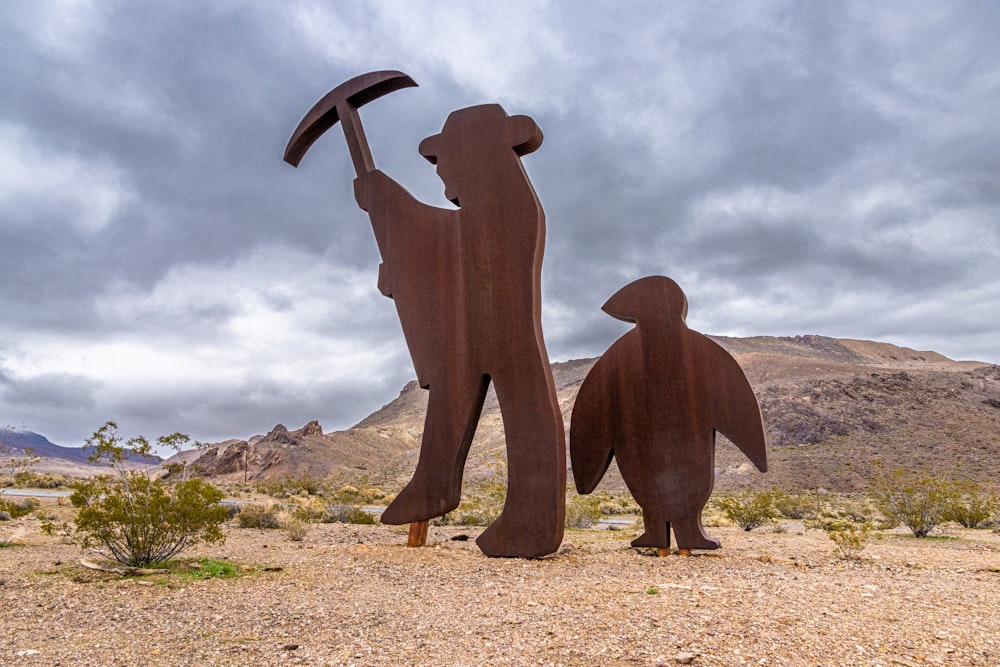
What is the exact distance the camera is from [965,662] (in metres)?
3.24

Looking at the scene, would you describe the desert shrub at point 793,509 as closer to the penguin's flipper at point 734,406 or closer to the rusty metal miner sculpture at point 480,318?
the penguin's flipper at point 734,406

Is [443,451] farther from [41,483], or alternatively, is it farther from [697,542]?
[41,483]

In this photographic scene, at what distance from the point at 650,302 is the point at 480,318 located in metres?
2.14

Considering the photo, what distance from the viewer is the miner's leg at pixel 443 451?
746 cm

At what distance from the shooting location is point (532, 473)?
6980 millimetres

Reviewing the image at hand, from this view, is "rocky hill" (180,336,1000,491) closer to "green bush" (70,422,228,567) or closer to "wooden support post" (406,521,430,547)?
"wooden support post" (406,521,430,547)

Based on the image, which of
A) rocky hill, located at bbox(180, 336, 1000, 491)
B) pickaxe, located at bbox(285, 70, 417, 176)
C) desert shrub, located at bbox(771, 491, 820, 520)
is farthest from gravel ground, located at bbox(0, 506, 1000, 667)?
rocky hill, located at bbox(180, 336, 1000, 491)

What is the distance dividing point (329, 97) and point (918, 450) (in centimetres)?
3247

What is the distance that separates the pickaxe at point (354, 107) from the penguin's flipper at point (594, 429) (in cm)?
430

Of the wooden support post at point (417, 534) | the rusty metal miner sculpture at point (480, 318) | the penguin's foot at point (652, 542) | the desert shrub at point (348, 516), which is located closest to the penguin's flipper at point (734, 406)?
the penguin's foot at point (652, 542)

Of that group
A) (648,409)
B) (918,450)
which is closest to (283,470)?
(918,450)

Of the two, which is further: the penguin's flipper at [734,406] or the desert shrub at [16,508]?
the desert shrub at [16,508]

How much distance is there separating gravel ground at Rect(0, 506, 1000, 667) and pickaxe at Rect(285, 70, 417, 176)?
5444 mm

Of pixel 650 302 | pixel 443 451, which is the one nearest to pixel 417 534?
pixel 443 451
